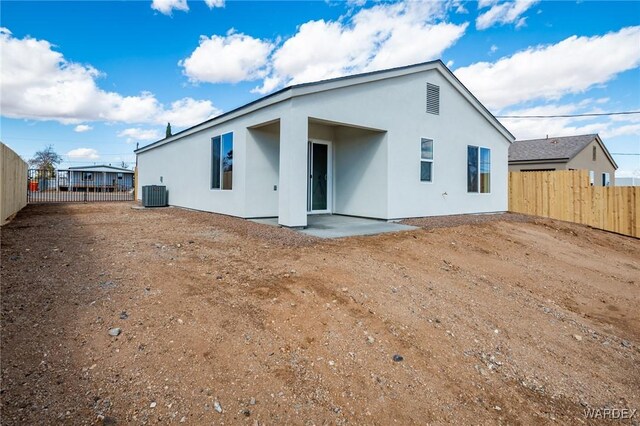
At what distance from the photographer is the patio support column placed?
712 cm

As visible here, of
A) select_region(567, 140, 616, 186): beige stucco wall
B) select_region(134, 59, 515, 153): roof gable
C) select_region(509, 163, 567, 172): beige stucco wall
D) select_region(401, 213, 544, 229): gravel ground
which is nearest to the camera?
select_region(134, 59, 515, 153): roof gable

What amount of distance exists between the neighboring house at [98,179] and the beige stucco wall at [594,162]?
39161mm

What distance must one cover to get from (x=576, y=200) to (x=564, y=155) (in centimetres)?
1057

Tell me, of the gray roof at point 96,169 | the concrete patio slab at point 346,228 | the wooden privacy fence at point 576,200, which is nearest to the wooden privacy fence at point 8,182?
the concrete patio slab at point 346,228

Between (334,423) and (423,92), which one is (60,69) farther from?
(334,423)

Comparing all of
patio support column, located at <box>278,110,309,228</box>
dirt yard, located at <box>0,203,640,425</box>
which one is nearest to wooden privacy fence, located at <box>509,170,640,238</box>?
dirt yard, located at <box>0,203,640,425</box>

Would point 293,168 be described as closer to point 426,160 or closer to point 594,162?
point 426,160

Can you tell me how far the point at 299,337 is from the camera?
2869 mm

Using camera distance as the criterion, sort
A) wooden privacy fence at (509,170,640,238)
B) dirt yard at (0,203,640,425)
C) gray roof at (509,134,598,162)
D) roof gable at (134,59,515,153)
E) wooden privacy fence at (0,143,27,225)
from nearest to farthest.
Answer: dirt yard at (0,203,640,425) < roof gable at (134,59,515,153) < wooden privacy fence at (0,143,27,225) < wooden privacy fence at (509,170,640,238) < gray roof at (509,134,598,162)

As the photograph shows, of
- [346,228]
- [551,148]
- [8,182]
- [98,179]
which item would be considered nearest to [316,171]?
[346,228]

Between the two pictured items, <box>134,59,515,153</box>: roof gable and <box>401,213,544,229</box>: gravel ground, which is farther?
<box>401,213,544,229</box>: gravel ground

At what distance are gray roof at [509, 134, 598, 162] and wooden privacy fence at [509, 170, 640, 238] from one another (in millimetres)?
9639

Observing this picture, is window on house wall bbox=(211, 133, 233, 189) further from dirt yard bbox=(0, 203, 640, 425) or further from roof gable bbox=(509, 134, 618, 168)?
roof gable bbox=(509, 134, 618, 168)

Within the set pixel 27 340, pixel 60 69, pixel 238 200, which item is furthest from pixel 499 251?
pixel 60 69
